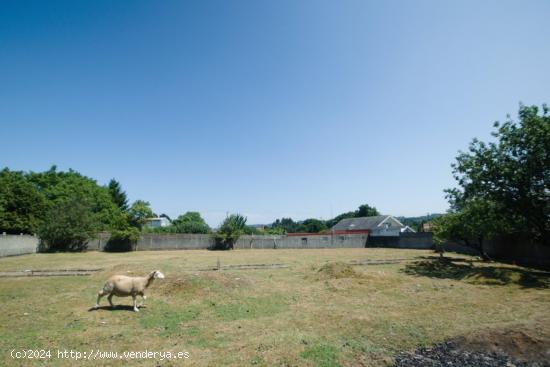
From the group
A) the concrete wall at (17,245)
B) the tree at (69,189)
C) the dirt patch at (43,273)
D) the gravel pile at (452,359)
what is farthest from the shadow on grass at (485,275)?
the tree at (69,189)

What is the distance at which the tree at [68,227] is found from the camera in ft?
102

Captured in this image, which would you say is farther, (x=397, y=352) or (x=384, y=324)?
(x=384, y=324)

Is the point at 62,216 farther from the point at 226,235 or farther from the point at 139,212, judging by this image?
the point at 226,235

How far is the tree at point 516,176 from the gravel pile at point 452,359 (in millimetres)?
14165

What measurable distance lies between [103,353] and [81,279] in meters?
11.1

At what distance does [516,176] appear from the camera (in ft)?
54.4

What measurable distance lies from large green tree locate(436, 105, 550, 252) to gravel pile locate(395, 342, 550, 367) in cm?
1419

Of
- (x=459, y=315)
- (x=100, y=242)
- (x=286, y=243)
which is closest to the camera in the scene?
(x=459, y=315)

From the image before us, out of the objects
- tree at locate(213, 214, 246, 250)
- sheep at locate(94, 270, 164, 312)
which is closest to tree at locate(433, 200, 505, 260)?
sheep at locate(94, 270, 164, 312)

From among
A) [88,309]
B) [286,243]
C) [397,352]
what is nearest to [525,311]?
[397,352]

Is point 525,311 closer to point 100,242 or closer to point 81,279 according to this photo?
point 81,279

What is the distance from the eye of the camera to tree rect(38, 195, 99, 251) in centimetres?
3109

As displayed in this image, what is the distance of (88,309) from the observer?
377 inches

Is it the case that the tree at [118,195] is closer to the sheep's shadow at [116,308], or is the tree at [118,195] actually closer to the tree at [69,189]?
the tree at [69,189]
